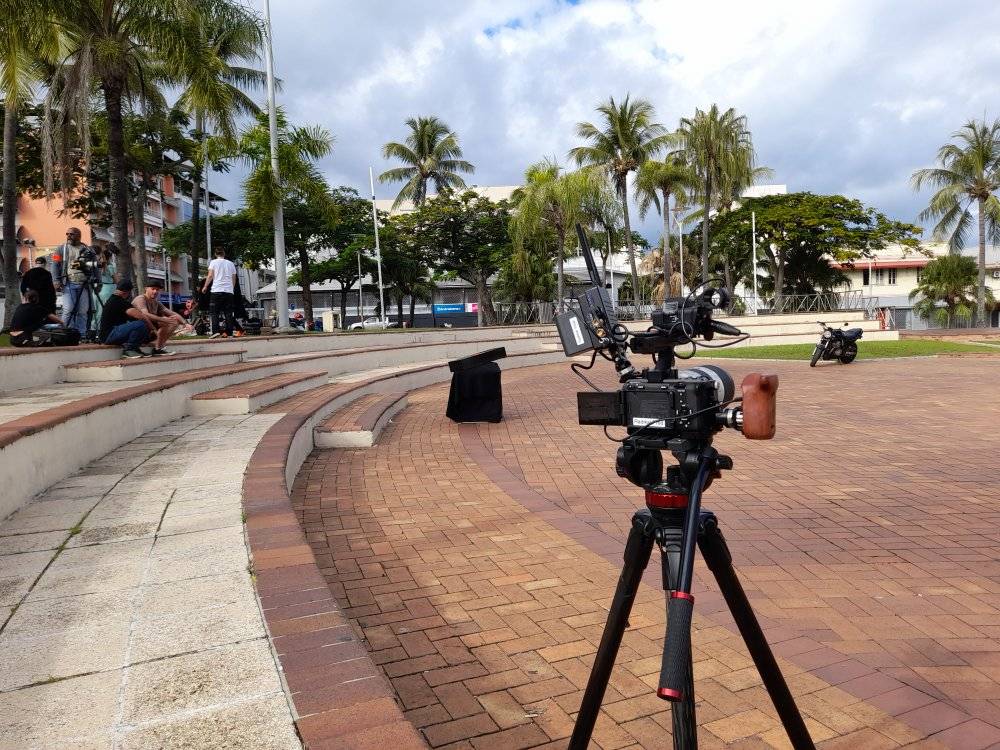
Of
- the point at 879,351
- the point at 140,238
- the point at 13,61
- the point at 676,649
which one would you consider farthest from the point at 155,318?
the point at 879,351

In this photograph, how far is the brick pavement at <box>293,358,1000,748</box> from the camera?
8.73 feet

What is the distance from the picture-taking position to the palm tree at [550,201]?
32.2m

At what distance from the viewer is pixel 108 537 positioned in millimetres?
3668

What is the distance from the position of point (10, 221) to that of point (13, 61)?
488cm

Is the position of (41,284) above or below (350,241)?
below

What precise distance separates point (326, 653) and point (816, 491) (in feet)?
15.5

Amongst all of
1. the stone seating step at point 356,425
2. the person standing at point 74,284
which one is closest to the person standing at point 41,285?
the person standing at point 74,284

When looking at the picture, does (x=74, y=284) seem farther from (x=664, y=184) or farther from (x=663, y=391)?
(x=664, y=184)

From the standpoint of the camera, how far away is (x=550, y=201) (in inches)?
1283

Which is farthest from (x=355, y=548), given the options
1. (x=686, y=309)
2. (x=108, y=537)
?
(x=686, y=309)

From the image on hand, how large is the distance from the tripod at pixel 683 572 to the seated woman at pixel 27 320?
9563mm

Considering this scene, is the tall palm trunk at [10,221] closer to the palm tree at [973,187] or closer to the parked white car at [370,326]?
the parked white car at [370,326]

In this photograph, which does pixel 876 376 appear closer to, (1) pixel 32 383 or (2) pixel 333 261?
(1) pixel 32 383

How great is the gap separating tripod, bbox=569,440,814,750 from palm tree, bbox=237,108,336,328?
19.5 m
